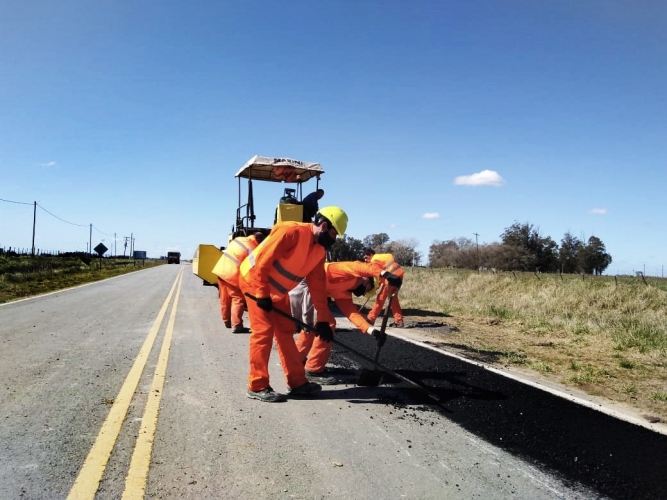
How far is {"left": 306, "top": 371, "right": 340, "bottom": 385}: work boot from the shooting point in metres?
5.41

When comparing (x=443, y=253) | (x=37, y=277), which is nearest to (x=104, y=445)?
(x=37, y=277)

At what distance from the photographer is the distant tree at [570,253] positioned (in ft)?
199

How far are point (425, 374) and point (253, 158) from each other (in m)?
8.67

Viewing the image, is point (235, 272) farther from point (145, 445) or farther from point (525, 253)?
point (525, 253)

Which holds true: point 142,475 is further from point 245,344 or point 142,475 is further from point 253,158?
point 253,158

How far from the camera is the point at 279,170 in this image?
13.4 m

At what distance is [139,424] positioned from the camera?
376 centimetres

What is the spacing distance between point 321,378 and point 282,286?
1.25 meters

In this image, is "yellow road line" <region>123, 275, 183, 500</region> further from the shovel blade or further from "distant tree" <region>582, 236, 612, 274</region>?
"distant tree" <region>582, 236, 612, 274</region>

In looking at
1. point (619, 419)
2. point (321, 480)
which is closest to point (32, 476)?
point (321, 480)

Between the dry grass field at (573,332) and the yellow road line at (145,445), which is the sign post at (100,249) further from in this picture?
the yellow road line at (145,445)

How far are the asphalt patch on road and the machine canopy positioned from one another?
7.72 metres

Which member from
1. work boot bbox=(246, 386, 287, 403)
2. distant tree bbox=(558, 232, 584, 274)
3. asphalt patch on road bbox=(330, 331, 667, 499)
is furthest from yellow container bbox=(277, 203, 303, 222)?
distant tree bbox=(558, 232, 584, 274)

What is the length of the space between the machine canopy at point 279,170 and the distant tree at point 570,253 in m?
54.3
